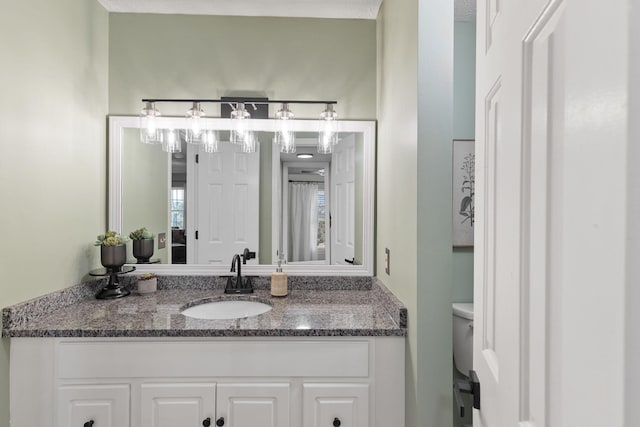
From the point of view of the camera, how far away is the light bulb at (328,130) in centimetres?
184

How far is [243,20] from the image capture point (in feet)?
6.27

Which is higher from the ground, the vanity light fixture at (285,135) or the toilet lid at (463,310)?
the vanity light fixture at (285,135)

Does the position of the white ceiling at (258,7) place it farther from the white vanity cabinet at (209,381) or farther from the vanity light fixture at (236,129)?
the white vanity cabinet at (209,381)

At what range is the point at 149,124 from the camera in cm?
186

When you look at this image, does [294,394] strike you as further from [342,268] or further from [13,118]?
[13,118]

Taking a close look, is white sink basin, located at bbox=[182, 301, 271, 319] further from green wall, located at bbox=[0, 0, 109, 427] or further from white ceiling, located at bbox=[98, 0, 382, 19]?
white ceiling, located at bbox=[98, 0, 382, 19]

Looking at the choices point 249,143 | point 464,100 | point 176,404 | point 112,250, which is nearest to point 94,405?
point 176,404

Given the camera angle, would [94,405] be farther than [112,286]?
No

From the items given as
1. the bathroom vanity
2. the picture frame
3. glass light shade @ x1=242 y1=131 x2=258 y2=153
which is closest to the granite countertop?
the bathroom vanity

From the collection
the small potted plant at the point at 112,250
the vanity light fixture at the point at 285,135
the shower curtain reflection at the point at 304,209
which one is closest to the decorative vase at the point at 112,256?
the small potted plant at the point at 112,250

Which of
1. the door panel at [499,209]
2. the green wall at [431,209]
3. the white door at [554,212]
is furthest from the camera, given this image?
the green wall at [431,209]

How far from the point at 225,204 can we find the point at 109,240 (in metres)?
0.62

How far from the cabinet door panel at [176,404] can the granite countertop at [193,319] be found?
22 centimetres

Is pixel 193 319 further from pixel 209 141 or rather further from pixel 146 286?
pixel 209 141
